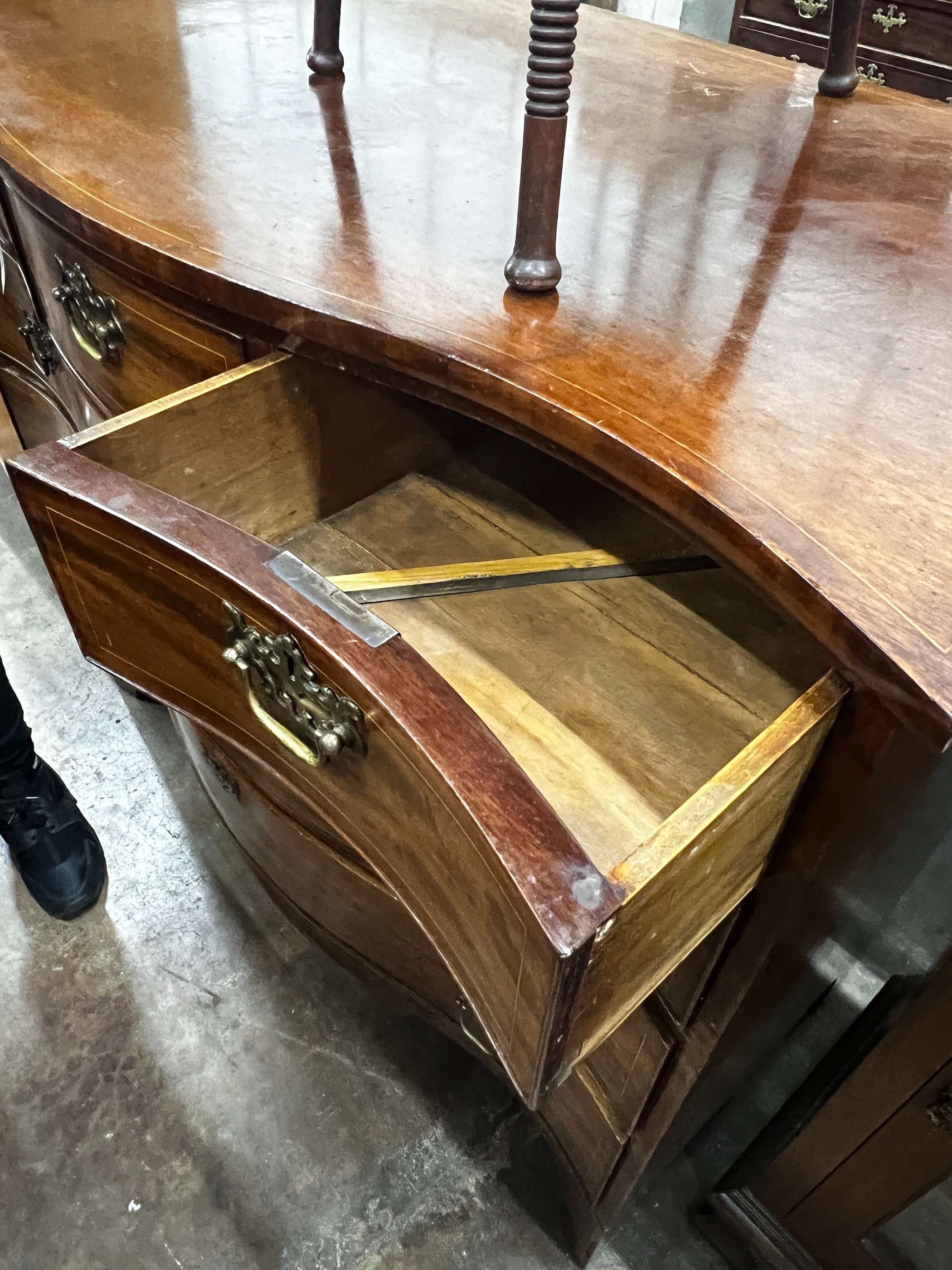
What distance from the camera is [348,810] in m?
0.53

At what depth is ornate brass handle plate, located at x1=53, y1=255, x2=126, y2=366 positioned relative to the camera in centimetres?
74

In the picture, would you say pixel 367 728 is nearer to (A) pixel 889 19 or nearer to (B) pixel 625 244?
(B) pixel 625 244

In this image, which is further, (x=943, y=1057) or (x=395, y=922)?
(x=395, y=922)

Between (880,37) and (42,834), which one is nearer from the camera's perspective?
(42,834)

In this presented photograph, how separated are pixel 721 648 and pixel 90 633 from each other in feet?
1.45

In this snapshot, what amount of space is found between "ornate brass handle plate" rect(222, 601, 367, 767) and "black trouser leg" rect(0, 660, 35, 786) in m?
0.62

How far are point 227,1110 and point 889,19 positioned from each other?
199 centimetres

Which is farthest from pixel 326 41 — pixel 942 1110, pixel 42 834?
pixel 942 1110

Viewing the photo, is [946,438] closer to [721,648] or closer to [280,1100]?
[721,648]

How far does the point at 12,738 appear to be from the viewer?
41.8 inches

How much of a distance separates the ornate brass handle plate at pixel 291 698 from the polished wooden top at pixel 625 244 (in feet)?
0.61

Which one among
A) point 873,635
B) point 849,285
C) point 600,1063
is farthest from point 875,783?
point 600,1063

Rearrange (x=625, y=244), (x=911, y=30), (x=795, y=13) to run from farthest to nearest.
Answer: (x=795, y=13)
(x=911, y=30)
(x=625, y=244)

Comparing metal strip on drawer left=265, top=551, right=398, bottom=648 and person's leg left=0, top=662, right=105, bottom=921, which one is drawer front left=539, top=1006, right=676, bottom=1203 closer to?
metal strip on drawer left=265, top=551, right=398, bottom=648
